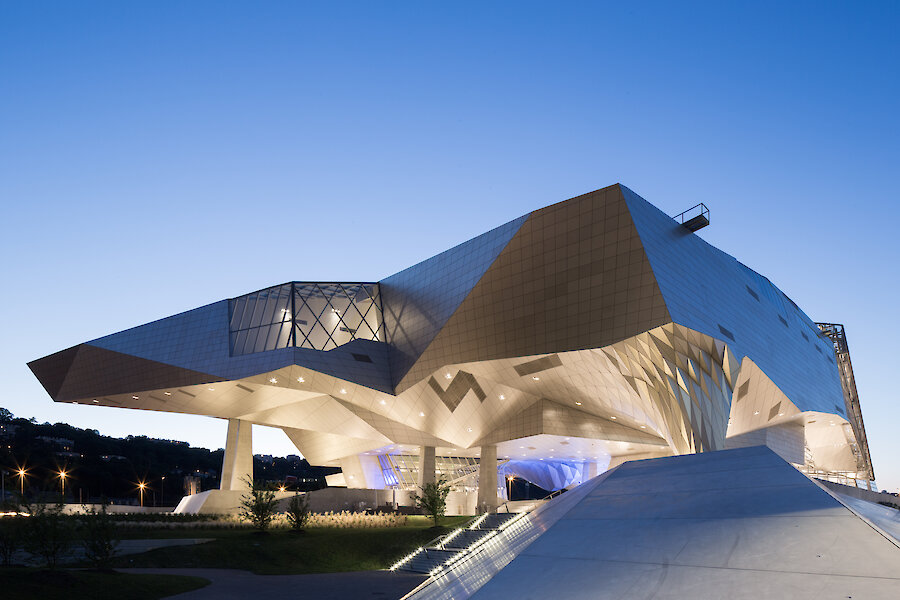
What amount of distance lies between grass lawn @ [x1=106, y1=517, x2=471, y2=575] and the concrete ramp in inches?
795

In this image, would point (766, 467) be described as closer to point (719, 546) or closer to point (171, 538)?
point (719, 546)

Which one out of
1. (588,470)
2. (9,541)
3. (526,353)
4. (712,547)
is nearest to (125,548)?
(9,541)

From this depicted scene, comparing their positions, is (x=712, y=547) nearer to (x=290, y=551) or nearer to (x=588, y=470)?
(x=290, y=551)

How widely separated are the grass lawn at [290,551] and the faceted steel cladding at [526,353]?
35.9 feet

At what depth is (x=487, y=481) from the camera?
52.8m

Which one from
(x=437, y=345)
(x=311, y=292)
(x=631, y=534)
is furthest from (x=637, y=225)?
(x=311, y=292)

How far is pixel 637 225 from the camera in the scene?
3028 centimetres

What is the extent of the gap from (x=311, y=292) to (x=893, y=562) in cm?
4636

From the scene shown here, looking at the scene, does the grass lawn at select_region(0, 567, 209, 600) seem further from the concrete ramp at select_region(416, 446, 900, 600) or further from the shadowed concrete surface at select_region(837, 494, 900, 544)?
the shadowed concrete surface at select_region(837, 494, 900, 544)

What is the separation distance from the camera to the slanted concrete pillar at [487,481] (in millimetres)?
51688

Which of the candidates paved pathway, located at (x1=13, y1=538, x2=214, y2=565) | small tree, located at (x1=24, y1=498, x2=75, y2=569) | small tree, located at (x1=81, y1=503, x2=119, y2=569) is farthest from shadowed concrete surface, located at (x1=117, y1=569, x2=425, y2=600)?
small tree, located at (x1=24, y1=498, x2=75, y2=569)

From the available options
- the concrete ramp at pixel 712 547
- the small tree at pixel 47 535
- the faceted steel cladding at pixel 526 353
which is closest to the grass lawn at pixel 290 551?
the small tree at pixel 47 535

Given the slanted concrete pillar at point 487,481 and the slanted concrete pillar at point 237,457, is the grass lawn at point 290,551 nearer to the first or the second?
the slanted concrete pillar at point 487,481

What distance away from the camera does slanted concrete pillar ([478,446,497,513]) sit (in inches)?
2035
